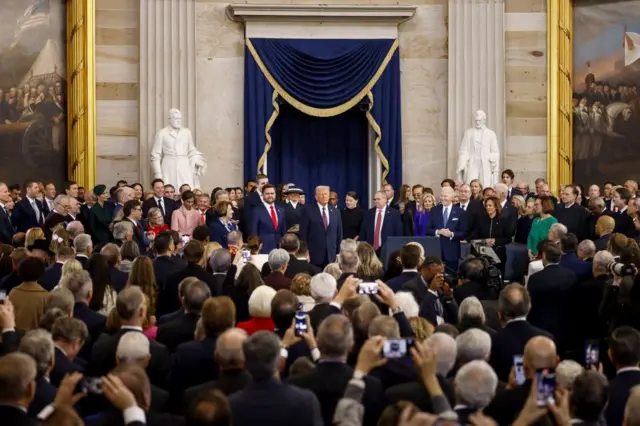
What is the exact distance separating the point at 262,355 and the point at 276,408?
30 cm

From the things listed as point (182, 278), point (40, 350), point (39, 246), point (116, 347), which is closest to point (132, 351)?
point (40, 350)

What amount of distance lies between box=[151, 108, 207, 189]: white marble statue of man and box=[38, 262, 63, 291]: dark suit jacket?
10181 millimetres

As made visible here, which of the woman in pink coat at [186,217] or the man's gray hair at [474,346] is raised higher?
the woman in pink coat at [186,217]

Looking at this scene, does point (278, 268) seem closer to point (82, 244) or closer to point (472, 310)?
point (82, 244)

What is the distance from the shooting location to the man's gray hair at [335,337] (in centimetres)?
691

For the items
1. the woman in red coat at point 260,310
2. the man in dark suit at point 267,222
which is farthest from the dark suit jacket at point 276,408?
the man in dark suit at point 267,222

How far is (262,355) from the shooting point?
6.45 metres

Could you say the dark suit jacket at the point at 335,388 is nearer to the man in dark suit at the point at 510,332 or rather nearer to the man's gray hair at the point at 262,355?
the man's gray hair at the point at 262,355

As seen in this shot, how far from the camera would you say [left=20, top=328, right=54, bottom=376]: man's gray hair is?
6988 mm

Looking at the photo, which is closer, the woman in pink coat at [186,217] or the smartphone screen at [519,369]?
the smartphone screen at [519,369]

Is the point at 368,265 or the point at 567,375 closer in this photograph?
the point at 567,375

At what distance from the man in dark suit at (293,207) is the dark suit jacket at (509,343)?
973cm

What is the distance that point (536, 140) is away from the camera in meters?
23.8

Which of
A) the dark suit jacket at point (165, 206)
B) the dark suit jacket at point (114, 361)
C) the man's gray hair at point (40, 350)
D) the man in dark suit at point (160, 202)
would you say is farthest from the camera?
the man in dark suit at point (160, 202)
